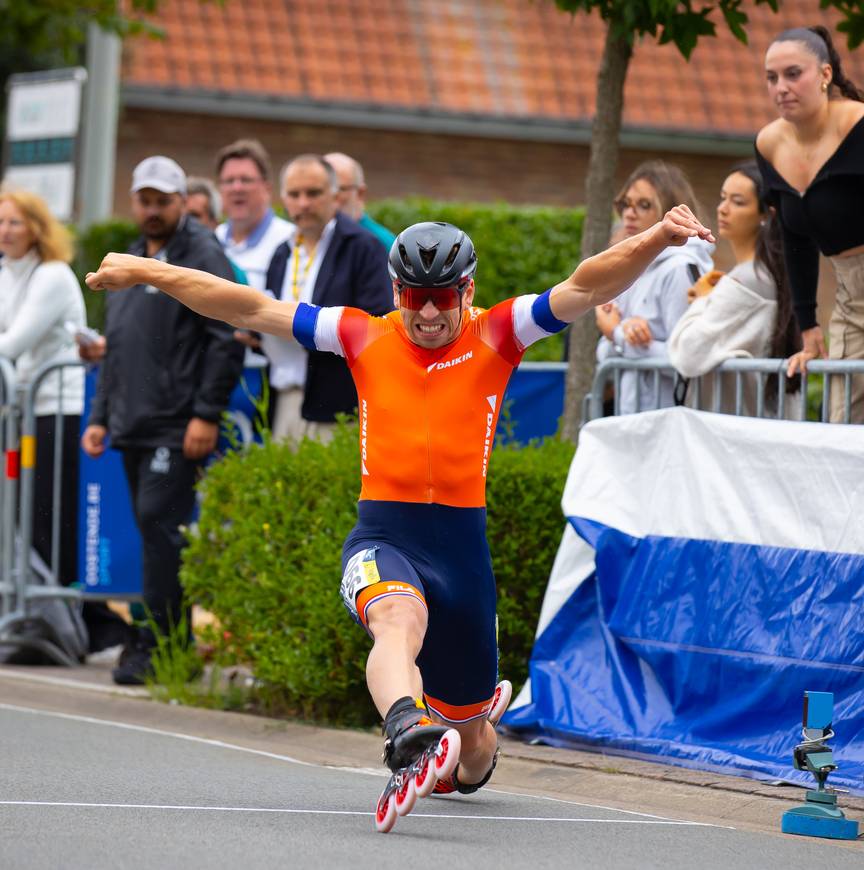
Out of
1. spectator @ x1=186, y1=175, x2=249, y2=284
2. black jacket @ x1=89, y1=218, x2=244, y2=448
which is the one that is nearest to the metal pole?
Result: spectator @ x1=186, y1=175, x2=249, y2=284

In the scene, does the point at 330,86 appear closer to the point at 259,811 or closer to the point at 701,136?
the point at 701,136

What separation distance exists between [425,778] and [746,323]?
347 cm

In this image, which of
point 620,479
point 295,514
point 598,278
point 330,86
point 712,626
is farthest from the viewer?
point 330,86

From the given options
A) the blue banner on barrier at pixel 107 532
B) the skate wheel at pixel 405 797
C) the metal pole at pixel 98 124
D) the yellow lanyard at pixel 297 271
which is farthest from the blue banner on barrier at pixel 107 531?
the metal pole at pixel 98 124

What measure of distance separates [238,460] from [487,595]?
119 inches

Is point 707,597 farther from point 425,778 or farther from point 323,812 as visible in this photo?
point 425,778

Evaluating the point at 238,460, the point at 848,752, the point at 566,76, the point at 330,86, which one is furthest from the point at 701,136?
the point at 848,752

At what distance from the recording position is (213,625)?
960 cm

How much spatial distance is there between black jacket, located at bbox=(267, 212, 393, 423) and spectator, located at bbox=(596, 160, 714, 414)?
1.33m

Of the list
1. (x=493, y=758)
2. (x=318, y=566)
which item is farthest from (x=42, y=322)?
(x=493, y=758)

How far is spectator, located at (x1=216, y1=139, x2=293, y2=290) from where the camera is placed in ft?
37.6

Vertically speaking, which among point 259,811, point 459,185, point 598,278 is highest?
point 459,185

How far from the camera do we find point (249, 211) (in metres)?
11.5

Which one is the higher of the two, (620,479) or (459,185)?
(459,185)
